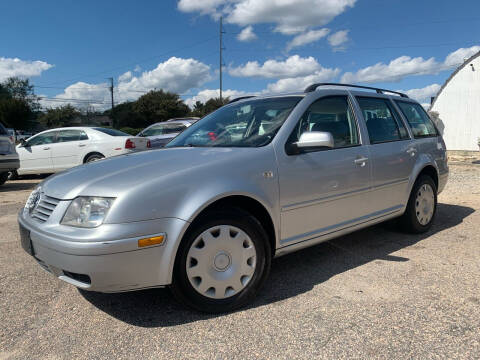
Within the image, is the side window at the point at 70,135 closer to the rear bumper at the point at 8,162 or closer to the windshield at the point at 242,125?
the rear bumper at the point at 8,162

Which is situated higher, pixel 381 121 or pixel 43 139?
pixel 381 121

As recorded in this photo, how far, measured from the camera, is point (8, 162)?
8727 mm

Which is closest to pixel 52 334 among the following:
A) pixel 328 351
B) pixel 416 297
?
pixel 328 351

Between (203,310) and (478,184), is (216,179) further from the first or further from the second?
(478,184)

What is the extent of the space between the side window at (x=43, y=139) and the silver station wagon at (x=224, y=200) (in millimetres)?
7954

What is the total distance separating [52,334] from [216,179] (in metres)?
1.43

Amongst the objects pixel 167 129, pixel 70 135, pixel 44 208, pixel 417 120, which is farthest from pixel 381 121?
pixel 167 129

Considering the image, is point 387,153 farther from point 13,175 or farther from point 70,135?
point 13,175

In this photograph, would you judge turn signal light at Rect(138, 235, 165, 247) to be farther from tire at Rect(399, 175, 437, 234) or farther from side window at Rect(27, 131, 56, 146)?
side window at Rect(27, 131, 56, 146)

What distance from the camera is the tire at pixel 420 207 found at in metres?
4.20

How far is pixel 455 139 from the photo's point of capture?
21.1 meters

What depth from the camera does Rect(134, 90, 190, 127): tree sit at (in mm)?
56781

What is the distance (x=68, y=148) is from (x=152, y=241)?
8766 millimetres

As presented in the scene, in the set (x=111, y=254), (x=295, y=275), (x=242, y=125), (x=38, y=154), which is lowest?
(x=295, y=275)
